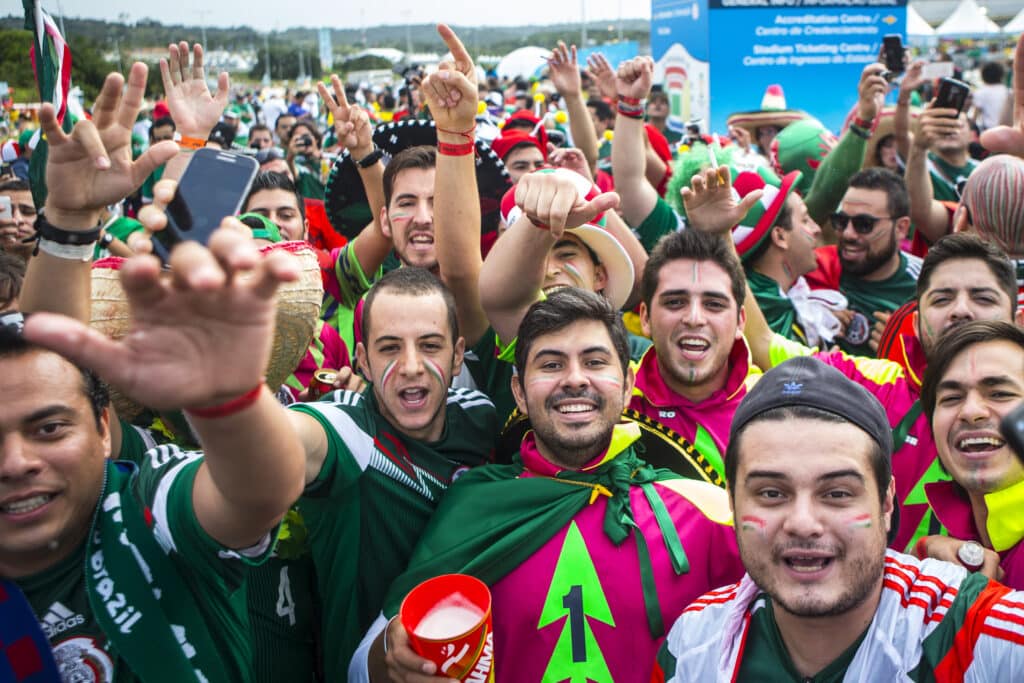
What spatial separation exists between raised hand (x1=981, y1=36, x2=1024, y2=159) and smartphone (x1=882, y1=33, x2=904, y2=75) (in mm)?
3627

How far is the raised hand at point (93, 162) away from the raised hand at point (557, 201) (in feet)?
3.27

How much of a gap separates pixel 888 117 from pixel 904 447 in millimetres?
4696

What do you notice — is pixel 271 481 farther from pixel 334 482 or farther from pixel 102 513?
pixel 334 482

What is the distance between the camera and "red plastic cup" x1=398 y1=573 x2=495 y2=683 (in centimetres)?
187

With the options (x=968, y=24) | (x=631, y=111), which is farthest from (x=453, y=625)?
(x=968, y=24)

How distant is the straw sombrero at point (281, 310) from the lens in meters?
2.26

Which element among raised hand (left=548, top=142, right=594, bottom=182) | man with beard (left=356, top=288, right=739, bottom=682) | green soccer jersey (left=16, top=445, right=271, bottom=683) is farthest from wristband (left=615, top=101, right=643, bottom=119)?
green soccer jersey (left=16, top=445, right=271, bottom=683)

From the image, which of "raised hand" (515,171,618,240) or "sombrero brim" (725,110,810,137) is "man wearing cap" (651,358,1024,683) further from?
"sombrero brim" (725,110,810,137)

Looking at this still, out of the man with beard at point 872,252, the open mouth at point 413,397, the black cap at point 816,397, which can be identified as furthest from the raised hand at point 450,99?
the man with beard at point 872,252

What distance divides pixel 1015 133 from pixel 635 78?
1983 mm

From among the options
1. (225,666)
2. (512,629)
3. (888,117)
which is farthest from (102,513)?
(888,117)

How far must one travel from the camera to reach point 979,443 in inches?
87.8

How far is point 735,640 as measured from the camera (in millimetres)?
1928

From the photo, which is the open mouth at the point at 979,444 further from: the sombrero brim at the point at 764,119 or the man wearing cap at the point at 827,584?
the sombrero brim at the point at 764,119
